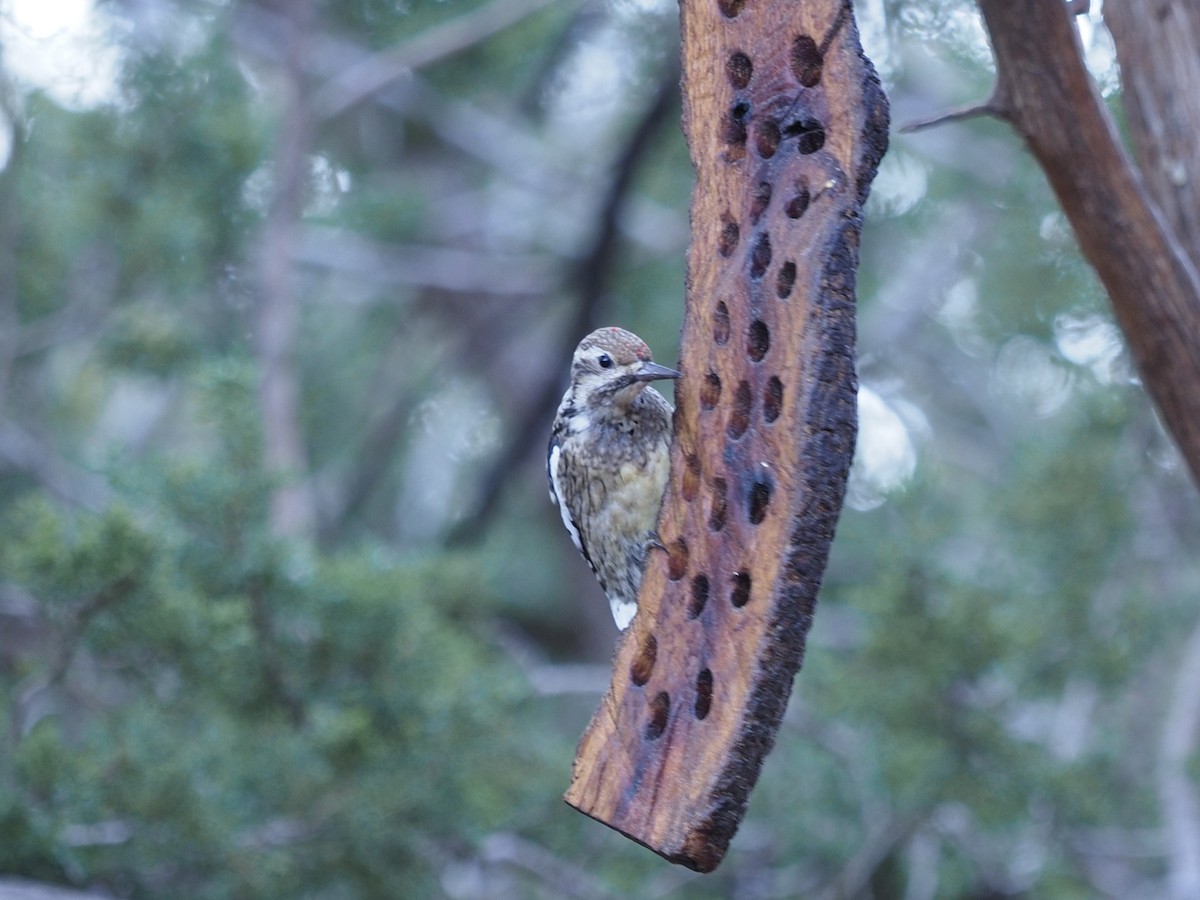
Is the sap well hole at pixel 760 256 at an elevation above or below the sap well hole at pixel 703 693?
above

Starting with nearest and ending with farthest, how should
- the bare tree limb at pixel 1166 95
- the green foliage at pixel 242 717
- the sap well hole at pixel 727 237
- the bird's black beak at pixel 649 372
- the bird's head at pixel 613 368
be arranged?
the sap well hole at pixel 727 237
the bird's black beak at pixel 649 372
the bird's head at pixel 613 368
the bare tree limb at pixel 1166 95
the green foliage at pixel 242 717

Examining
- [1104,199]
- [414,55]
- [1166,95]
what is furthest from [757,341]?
[414,55]

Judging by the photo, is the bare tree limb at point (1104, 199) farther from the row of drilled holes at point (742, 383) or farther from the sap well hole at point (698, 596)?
the sap well hole at point (698, 596)

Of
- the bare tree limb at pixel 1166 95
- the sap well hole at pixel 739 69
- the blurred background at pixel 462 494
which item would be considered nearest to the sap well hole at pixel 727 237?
the sap well hole at pixel 739 69

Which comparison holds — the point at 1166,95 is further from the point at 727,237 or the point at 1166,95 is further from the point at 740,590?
the point at 740,590

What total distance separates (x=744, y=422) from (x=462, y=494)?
6253mm

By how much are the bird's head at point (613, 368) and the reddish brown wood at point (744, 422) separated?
38cm

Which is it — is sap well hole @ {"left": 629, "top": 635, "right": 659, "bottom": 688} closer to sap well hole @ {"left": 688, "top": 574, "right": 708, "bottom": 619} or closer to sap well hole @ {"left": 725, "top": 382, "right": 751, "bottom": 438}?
sap well hole @ {"left": 688, "top": 574, "right": 708, "bottom": 619}

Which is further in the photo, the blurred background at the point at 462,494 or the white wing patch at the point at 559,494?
the blurred background at the point at 462,494

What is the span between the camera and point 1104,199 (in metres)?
2.92

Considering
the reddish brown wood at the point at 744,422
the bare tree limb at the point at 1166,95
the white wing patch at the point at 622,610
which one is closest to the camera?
the reddish brown wood at the point at 744,422

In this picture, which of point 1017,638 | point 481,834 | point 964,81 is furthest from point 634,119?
point 481,834

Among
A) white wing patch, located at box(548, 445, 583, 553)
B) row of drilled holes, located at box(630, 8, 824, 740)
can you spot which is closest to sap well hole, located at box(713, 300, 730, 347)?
row of drilled holes, located at box(630, 8, 824, 740)

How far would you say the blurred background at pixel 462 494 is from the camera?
410 cm
